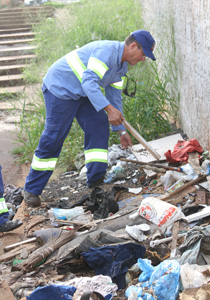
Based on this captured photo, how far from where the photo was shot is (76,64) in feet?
14.1

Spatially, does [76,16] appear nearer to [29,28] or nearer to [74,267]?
[29,28]

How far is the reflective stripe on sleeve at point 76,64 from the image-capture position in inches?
167

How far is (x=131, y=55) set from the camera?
4180 millimetres

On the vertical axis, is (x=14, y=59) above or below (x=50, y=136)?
below

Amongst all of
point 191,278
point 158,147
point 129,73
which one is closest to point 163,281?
point 191,278

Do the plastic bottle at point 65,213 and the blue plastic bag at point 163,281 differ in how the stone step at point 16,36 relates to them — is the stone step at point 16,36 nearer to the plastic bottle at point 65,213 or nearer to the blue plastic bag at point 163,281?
the plastic bottle at point 65,213

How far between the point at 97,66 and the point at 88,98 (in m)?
0.42

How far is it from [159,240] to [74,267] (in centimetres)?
69

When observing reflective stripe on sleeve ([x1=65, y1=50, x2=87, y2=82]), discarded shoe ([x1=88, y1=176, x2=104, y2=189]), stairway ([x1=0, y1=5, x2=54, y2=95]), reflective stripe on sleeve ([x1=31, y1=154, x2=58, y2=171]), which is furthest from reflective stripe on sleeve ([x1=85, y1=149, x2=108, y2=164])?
stairway ([x1=0, y1=5, x2=54, y2=95])

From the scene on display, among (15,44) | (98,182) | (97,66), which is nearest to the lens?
(97,66)

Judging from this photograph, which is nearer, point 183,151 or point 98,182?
point 183,151

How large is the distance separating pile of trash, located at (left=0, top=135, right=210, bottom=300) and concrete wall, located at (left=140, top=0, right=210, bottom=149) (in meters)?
0.33

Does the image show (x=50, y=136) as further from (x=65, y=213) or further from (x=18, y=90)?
(x=18, y=90)

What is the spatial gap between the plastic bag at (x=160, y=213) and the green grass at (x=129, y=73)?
7.46 ft
